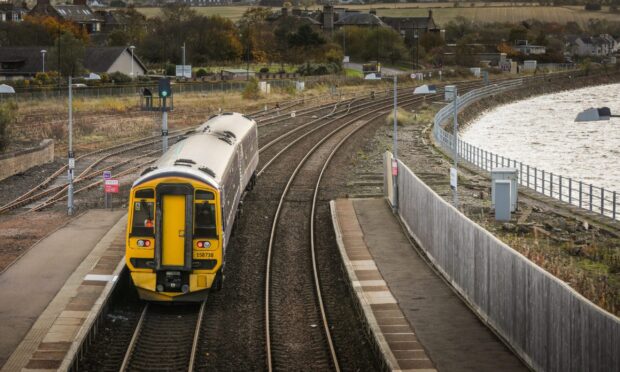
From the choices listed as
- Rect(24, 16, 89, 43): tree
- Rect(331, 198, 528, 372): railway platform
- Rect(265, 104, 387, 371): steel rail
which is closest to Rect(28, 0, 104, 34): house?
Rect(24, 16, 89, 43): tree

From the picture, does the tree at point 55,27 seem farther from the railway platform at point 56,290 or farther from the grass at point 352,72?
the railway platform at point 56,290

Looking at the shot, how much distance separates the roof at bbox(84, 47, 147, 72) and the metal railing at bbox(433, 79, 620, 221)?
35.5m

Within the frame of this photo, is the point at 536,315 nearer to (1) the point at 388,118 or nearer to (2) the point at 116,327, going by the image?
(2) the point at 116,327

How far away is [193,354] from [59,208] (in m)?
16.2

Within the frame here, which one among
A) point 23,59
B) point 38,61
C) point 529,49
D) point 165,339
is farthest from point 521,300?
point 529,49

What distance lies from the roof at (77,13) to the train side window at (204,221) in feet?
460

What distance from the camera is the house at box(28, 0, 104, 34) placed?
15225 centimetres

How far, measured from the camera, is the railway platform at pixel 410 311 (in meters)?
16.8

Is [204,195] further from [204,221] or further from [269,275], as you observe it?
[269,275]

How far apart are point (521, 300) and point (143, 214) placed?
8.25m

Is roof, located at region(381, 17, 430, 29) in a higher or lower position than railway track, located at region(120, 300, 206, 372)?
higher

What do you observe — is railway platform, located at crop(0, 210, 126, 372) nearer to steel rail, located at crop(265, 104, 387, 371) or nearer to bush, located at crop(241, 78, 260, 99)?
steel rail, located at crop(265, 104, 387, 371)

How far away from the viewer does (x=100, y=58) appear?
3885 inches

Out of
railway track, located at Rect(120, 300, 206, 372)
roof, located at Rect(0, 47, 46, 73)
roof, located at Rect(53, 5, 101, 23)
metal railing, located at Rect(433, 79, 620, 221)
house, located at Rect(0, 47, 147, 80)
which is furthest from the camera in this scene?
roof, located at Rect(53, 5, 101, 23)
